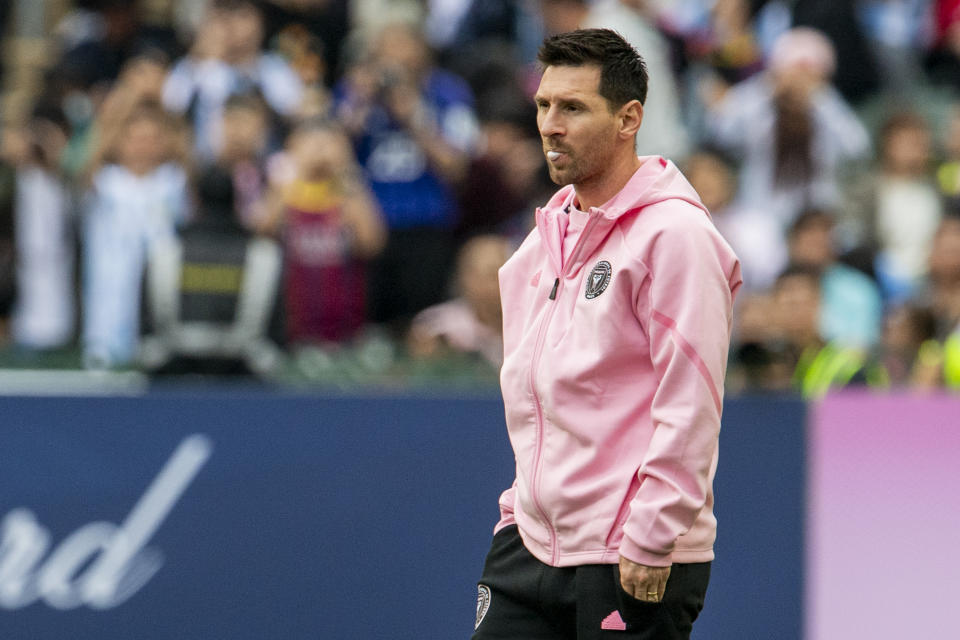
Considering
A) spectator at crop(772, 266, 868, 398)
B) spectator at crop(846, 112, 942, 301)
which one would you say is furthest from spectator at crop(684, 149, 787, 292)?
spectator at crop(772, 266, 868, 398)

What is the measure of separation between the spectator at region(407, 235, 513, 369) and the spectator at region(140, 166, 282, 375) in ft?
2.68

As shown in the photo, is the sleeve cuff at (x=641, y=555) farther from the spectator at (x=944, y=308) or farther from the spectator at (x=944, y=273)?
the spectator at (x=944, y=273)

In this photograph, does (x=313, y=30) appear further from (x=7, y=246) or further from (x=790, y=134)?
(x=790, y=134)

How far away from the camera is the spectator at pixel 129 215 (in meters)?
8.40

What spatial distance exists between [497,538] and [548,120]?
1.08 m

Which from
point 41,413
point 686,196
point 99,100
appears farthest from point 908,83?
point 686,196

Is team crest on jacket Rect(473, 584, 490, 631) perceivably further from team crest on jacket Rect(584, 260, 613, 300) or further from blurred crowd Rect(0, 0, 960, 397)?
blurred crowd Rect(0, 0, 960, 397)

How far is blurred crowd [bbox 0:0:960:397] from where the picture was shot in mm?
6887

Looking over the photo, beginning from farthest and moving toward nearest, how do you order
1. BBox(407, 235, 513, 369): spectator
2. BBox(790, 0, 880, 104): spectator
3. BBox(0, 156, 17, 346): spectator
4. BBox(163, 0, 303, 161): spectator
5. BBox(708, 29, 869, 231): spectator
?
1. BBox(790, 0, 880, 104): spectator
2. BBox(708, 29, 869, 231): spectator
3. BBox(163, 0, 303, 161): spectator
4. BBox(0, 156, 17, 346): spectator
5. BBox(407, 235, 513, 369): spectator

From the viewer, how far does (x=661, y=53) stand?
32.8 feet

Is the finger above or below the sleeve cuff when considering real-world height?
below

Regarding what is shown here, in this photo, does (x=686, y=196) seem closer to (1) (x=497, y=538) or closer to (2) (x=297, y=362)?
(1) (x=497, y=538)

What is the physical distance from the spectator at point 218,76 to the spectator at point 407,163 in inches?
23.8

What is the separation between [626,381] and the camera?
3.68 metres
